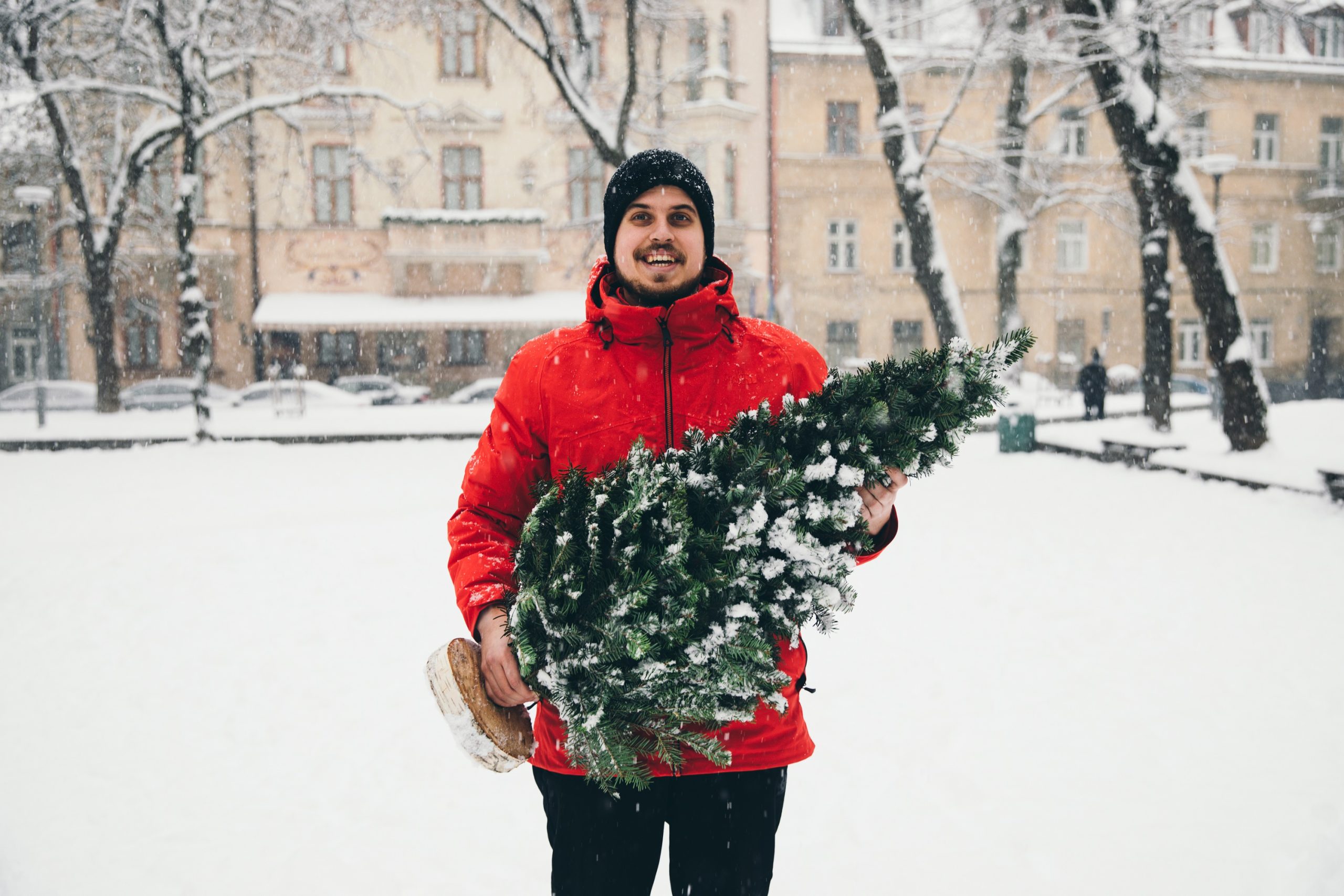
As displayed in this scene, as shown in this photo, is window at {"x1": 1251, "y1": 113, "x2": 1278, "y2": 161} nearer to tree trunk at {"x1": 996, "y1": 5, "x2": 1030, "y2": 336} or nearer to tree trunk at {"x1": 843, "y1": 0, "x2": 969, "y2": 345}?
tree trunk at {"x1": 996, "y1": 5, "x2": 1030, "y2": 336}

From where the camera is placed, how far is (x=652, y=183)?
7.09ft

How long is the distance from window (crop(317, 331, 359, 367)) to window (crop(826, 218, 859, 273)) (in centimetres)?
1635

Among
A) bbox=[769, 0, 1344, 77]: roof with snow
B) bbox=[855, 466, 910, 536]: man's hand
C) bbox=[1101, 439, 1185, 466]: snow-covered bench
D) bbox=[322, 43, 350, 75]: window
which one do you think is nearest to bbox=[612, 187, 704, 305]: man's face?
bbox=[855, 466, 910, 536]: man's hand

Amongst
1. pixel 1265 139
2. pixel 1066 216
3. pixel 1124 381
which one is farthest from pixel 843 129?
pixel 1265 139

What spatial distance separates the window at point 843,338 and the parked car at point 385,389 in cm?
1359

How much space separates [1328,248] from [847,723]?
1562 inches

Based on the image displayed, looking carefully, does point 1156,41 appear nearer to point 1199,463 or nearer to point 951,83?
point 1199,463

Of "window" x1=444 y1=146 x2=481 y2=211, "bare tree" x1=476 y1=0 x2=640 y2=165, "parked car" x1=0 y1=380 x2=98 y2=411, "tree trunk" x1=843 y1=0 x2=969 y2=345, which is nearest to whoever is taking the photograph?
"tree trunk" x1=843 y1=0 x2=969 y2=345

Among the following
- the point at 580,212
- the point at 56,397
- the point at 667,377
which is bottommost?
the point at 56,397

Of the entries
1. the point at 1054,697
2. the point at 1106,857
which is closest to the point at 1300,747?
the point at 1054,697

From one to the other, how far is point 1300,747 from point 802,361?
141 inches

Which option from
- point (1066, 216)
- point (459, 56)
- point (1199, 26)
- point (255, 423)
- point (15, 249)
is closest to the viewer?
point (255, 423)

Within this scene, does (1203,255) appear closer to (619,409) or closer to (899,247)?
(619,409)

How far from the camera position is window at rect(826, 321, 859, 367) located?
31578 mm
